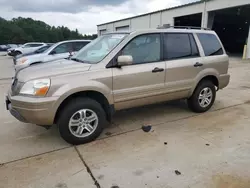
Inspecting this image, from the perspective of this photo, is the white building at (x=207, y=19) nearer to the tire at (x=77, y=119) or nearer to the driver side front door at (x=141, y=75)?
the driver side front door at (x=141, y=75)

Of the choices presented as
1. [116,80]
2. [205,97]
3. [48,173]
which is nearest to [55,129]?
[48,173]

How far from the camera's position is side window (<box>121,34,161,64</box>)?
360 cm

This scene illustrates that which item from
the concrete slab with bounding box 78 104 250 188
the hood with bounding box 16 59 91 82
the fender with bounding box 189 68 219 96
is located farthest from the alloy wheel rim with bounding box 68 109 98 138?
the fender with bounding box 189 68 219 96

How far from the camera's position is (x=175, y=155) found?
9.83ft

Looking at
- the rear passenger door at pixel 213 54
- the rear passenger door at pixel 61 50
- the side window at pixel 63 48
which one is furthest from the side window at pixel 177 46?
the side window at pixel 63 48

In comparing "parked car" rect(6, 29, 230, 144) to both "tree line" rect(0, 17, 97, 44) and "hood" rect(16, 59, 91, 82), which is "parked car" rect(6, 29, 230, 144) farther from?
"tree line" rect(0, 17, 97, 44)

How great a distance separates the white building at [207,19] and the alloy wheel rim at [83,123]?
41.0 feet

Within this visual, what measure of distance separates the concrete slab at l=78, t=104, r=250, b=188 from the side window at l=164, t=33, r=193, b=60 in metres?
1.34

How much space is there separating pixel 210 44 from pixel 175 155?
279cm

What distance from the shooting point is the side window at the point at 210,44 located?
4.48 metres

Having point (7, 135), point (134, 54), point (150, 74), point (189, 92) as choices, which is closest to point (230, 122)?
point (189, 92)

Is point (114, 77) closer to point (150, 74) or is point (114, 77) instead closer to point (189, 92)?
point (150, 74)

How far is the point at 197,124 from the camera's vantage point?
407cm

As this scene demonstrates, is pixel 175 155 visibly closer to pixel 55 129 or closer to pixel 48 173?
pixel 48 173
